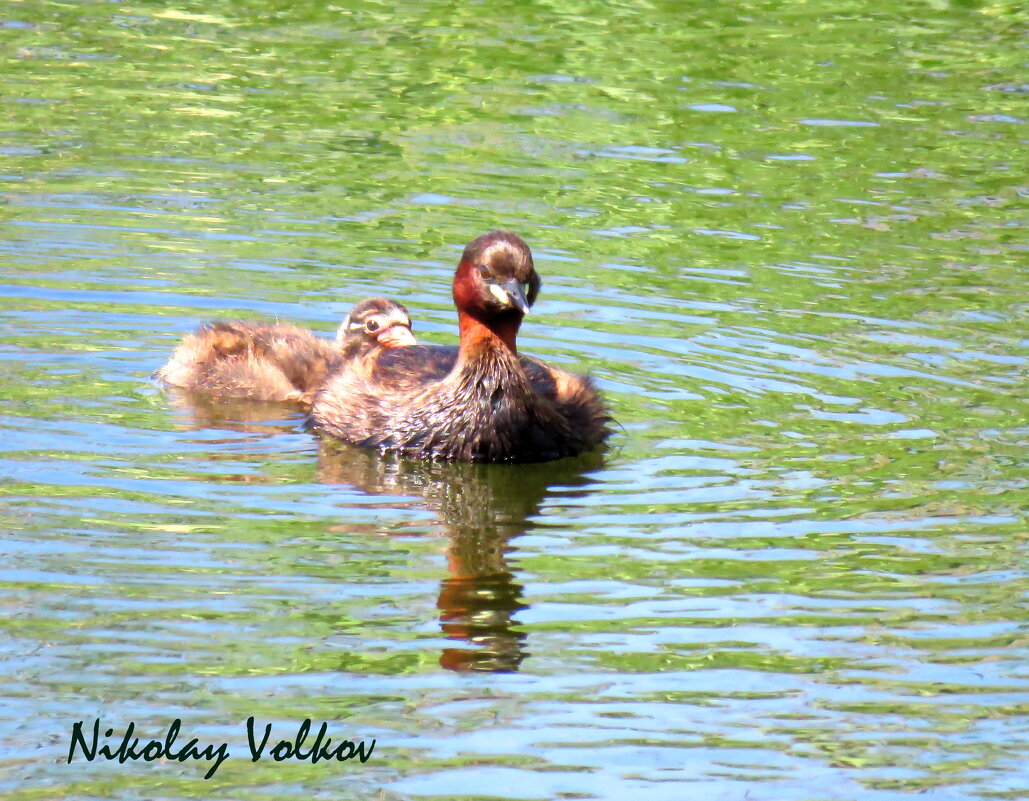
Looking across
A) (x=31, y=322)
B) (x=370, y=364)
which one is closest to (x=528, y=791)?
(x=370, y=364)

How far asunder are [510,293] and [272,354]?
80.6 inches

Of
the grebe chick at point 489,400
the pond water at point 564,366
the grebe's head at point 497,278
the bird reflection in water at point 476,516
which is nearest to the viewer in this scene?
the pond water at point 564,366

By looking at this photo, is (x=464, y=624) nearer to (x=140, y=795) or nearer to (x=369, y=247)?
(x=140, y=795)

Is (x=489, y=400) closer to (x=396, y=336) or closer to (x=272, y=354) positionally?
(x=396, y=336)

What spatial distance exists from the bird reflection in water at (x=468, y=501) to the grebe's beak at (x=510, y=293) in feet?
2.75

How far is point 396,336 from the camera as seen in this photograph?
35.0 feet

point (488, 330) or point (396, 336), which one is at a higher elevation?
point (488, 330)

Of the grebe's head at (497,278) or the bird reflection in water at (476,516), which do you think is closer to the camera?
the bird reflection in water at (476,516)

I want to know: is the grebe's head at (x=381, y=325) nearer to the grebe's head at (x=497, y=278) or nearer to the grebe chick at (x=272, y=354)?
the grebe chick at (x=272, y=354)

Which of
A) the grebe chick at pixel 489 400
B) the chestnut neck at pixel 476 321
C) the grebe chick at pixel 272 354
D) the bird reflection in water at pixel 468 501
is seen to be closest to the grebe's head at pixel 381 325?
the grebe chick at pixel 272 354

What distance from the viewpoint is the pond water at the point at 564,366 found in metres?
6.08

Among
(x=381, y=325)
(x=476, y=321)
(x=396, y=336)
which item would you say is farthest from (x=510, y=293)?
(x=381, y=325)

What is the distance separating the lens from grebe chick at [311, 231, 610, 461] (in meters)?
9.31

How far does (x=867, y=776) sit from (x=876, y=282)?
6.75m
